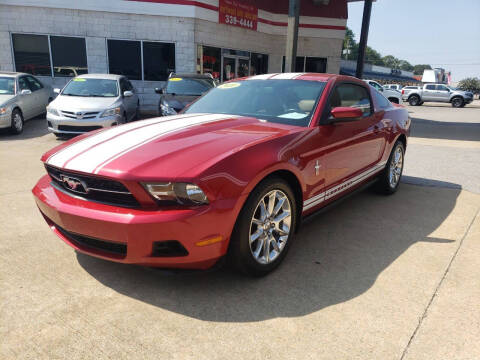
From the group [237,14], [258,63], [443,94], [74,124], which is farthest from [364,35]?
[443,94]

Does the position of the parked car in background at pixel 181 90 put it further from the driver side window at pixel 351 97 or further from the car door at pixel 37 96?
the driver side window at pixel 351 97

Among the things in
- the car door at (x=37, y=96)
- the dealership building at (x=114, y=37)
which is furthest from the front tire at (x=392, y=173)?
the dealership building at (x=114, y=37)

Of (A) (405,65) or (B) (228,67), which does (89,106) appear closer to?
(B) (228,67)

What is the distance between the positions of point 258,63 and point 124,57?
7041mm

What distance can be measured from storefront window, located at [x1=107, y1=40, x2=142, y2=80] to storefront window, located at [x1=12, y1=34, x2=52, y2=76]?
2368mm

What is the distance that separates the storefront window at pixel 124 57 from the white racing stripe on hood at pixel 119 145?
12517 millimetres

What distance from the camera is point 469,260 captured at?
3.26 metres

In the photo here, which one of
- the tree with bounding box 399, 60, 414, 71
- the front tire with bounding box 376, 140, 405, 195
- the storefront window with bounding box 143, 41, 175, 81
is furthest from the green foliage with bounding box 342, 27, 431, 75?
the front tire with bounding box 376, 140, 405, 195

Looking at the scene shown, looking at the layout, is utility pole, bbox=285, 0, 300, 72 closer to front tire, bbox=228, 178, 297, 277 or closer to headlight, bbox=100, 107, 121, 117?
headlight, bbox=100, 107, 121, 117

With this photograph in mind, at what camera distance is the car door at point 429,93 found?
29.7 metres

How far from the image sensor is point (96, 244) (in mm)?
2539

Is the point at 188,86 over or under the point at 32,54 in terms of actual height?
under

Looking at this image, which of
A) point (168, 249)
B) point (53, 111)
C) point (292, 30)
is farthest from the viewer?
point (292, 30)

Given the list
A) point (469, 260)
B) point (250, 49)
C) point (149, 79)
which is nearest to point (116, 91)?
point (149, 79)
